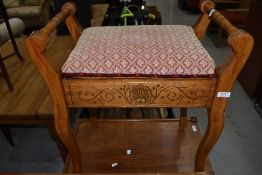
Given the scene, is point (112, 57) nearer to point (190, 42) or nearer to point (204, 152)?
point (190, 42)

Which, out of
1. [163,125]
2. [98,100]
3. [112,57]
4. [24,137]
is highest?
[112,57]

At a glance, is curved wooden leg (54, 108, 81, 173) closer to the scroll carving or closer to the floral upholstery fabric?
the scroll carving

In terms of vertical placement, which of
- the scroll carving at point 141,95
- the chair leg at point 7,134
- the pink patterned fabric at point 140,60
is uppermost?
the pink patterned fabric at point 140,60

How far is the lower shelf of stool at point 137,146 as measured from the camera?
97 centimetres

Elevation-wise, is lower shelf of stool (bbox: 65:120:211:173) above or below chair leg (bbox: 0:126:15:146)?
above

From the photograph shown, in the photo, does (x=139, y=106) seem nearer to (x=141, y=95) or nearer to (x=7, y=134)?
(x=141, y=95)

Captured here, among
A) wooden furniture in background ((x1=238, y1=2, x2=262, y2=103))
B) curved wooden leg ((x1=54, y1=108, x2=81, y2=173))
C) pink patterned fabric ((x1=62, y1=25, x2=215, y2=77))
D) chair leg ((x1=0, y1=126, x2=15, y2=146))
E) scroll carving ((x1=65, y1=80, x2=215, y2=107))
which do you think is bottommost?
chair leg ((x1=0, y1=126, x2=15, y2=146))

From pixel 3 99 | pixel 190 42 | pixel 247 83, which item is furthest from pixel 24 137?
pixel 247 83

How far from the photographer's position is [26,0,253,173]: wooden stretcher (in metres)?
0.63

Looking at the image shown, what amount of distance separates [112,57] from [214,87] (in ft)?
0.95

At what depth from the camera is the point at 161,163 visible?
99 cm

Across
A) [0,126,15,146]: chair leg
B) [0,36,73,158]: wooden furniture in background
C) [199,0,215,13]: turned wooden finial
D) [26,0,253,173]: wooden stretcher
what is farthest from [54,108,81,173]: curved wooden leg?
[0,126,15,146]: chair leg

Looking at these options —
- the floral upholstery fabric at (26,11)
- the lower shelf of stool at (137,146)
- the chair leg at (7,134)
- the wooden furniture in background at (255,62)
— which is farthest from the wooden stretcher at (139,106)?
the floral upholstery fabric at (26,11)

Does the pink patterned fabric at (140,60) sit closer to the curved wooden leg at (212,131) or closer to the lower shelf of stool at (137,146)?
the curved wooden leg at (212,131)
